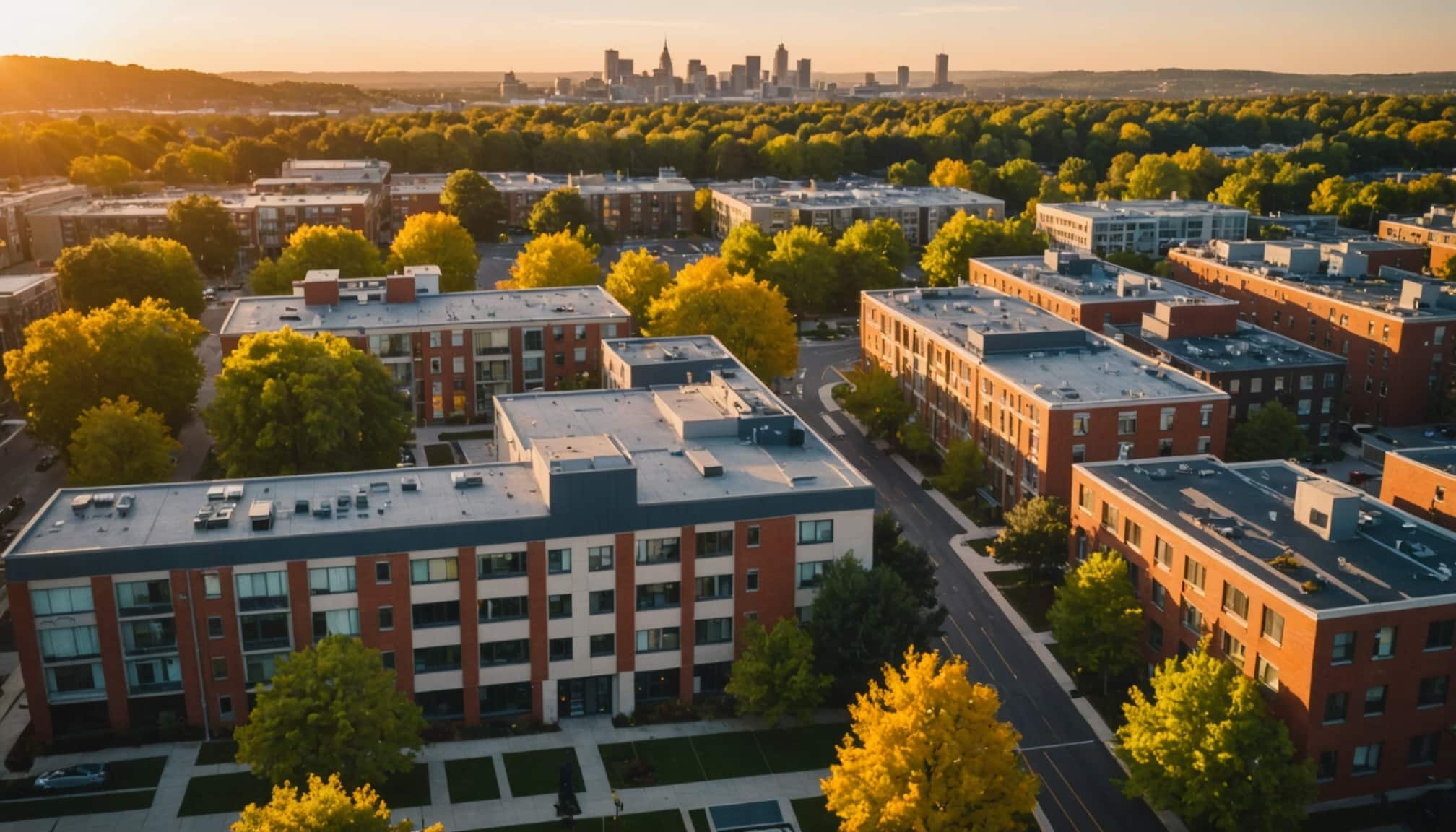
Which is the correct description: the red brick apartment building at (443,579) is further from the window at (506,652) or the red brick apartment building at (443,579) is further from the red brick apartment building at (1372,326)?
the red brick apartment building at (1372,326)

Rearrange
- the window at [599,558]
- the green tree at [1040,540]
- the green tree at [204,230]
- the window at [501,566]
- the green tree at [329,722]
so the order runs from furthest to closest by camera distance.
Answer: the green tree at [204,230] → the green tree at [1040,540] → the window at [599,558] → the window at [501,566] → the green tree at [329,722]

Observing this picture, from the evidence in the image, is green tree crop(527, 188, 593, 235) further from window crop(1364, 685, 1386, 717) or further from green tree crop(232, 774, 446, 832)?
green tree crop(232, 774, 446, 832)

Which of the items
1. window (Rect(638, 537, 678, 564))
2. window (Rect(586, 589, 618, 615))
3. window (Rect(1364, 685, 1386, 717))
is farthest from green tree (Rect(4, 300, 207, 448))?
window (Rect(1364, 685, 1386, 717))

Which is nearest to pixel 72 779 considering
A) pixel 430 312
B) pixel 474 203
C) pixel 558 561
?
pixel 558 561

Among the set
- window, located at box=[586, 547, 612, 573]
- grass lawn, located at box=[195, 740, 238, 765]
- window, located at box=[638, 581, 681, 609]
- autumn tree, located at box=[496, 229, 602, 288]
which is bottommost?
grass lawn, located at box=[195, 740, 238, 765]

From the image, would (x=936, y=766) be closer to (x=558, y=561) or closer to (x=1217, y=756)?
(x=1217, y=756)

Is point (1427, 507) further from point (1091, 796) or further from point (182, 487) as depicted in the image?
point (182, 487)

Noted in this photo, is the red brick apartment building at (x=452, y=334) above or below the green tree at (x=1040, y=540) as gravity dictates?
above

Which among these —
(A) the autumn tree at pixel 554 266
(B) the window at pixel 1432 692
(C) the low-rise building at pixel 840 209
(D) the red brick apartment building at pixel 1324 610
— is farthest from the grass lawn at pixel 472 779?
(C) the low-rise building at pixel 840 209
